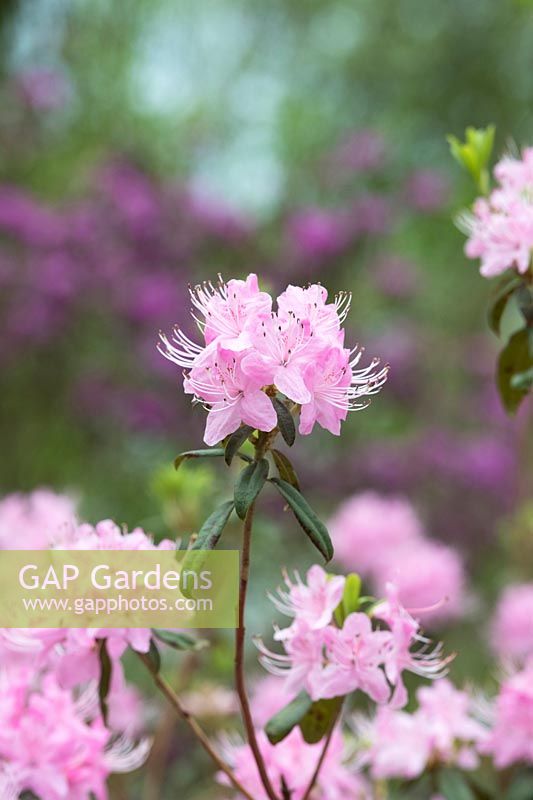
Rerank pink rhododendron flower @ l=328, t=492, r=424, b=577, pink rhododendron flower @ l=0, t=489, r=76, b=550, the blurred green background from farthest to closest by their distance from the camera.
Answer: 1. the blurred green background
2. pink rhododendron flower @ l=328, t=492, r=424, b=577
3. pink rhododendron flower @ l=0, t=489, r=76, b=550

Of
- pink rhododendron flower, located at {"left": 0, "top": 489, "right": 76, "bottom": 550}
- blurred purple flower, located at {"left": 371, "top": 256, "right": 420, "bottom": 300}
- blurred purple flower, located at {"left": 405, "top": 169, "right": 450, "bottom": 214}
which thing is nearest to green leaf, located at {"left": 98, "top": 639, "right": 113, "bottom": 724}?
pink rhododendron flower, located at {"left": 0, "top": 489, "right": 76, "bottom": 550}

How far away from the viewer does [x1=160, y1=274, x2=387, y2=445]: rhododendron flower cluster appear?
0.65m

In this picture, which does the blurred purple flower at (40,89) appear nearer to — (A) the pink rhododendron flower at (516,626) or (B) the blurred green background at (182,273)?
(B) the blurred green background at (182,273)

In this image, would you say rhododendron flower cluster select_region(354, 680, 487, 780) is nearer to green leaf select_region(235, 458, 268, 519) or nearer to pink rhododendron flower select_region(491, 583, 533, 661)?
green leaf select_region(235, 458, 268, 519)

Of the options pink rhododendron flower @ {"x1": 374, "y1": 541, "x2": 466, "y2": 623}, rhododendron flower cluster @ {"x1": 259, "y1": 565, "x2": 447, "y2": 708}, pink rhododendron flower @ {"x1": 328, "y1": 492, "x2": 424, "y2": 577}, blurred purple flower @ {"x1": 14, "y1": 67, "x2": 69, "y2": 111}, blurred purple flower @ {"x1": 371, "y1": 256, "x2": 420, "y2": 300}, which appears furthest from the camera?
blurred purple flower @ {"x1": 14, "y1": 67, "x2": 69, "y2": 111}

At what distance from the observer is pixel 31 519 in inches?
55.1

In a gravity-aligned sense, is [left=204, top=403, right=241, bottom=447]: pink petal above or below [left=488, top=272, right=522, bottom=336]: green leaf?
below

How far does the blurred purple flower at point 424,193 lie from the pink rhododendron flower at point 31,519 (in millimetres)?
1742

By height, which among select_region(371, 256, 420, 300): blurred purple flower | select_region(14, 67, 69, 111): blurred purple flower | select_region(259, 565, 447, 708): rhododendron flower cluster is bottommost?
select_region(259, 565, 447, 708): rhododendron flower cluster

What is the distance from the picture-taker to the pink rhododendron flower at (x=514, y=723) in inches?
36.6

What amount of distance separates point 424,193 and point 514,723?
218cm

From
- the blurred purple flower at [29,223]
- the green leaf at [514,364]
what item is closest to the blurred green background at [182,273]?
the blurred purple flower at [29,223]

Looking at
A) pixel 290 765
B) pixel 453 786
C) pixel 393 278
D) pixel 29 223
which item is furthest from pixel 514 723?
pixel 29 223

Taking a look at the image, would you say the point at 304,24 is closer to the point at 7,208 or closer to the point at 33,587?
the point at 7,208
